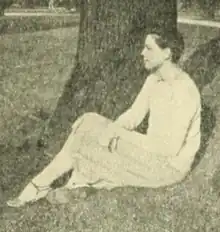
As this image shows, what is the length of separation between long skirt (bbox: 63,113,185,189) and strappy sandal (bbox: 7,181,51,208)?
8.5 inches

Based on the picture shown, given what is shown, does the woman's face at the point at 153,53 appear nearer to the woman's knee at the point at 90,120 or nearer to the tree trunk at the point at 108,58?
the tree trunk at the point at 108,58

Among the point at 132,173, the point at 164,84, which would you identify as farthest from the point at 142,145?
the point at 164,84

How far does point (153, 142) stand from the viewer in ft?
12.0

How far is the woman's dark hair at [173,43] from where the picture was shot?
3.60m

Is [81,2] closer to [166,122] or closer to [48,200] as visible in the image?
[166,122]

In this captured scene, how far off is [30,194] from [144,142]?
891 mm

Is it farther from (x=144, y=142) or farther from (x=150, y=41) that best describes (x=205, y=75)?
(x=144, y=142)

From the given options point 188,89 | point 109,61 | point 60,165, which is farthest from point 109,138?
point 188,89

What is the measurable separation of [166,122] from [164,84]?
270 millimetres

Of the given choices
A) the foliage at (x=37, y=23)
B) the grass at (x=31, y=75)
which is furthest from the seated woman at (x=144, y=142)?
the foliage at (x=37, y=23)

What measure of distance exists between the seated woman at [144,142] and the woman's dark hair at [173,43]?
2 centimetres

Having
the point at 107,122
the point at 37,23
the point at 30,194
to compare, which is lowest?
the point at 30,194

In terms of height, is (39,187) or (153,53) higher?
(153,53)

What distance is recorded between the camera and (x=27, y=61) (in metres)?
3.66
